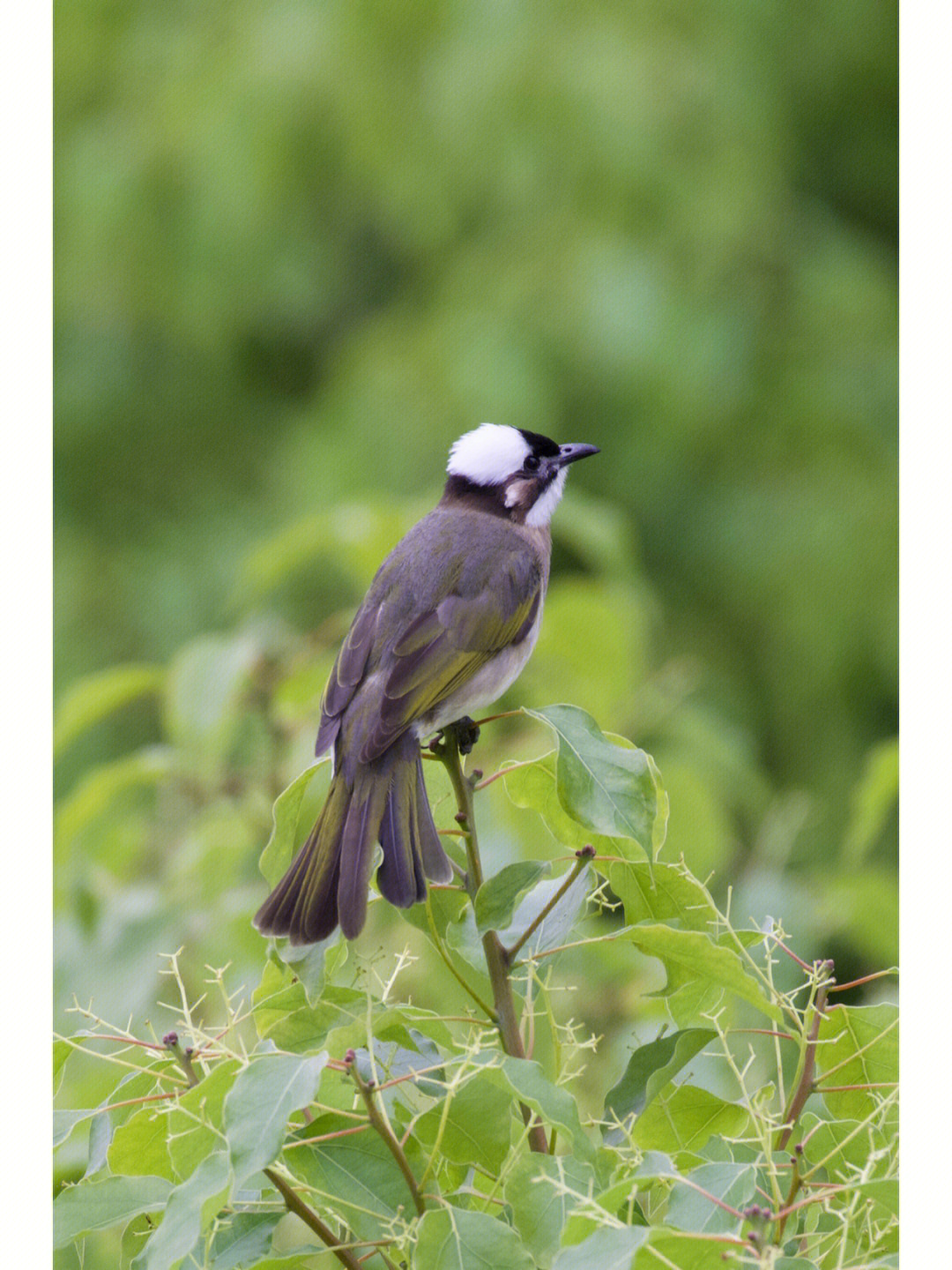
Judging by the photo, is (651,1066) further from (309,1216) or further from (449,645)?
(449,645)

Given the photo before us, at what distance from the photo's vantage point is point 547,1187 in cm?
57

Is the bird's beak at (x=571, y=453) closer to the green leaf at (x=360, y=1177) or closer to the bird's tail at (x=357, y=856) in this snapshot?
the bird's tail at (x=357, y=856)

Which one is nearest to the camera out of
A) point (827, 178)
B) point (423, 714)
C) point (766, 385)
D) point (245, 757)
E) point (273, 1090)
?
point (273, 1090)

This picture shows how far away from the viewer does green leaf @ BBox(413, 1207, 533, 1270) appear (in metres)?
0.55

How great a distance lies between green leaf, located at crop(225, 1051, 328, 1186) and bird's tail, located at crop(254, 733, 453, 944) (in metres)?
0.11

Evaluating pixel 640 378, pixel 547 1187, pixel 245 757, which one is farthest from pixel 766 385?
pixel 547 1187

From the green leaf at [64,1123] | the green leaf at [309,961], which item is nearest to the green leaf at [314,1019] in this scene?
the green leaf at [309,961]

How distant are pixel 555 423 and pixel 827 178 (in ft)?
2.11

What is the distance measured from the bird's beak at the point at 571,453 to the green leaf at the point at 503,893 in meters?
0.48

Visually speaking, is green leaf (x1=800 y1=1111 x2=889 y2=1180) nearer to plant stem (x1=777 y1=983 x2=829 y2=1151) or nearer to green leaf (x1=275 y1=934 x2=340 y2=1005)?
plant stem (x1=777 y1=983 x2=829 y2=1151)

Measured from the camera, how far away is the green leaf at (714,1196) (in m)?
0.56

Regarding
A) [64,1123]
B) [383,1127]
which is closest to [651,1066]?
[383,1127]
